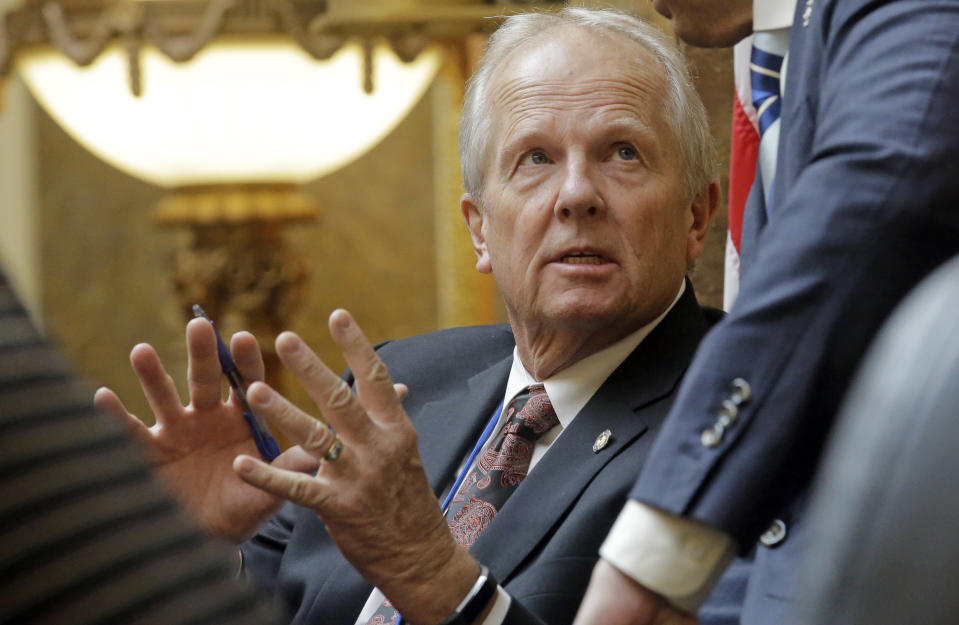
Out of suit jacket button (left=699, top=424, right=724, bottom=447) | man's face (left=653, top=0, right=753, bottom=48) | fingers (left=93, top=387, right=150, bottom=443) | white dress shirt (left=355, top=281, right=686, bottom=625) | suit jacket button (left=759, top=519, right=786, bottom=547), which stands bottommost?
white dress shirt (left=355, top=281, right=686, bottom=625)

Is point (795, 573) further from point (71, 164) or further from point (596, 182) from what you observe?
point (71, 164)

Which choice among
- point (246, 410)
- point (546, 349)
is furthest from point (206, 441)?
point (546, 349)

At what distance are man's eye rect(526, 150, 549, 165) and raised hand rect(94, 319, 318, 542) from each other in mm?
542

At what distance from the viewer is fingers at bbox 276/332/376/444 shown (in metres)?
1.50

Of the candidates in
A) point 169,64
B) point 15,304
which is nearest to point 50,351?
point 15,304

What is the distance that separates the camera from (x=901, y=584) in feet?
1.57

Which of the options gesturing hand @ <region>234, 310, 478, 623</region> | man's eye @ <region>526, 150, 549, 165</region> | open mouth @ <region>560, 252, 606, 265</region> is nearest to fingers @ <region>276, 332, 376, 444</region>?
gesturing hand @ <region>234, 310, 478, 623</region>

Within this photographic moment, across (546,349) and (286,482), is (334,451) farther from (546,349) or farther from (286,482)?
(546,349)

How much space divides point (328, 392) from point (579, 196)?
2.40ft

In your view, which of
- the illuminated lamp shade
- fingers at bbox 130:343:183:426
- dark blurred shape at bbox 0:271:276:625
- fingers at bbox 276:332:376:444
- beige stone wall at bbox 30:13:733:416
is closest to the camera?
dark blurred shape at bbox 0:271:276:625

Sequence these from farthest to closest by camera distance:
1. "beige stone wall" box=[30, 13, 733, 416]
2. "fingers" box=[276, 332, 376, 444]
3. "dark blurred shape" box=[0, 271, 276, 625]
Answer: "beige stone wall" box=[30, 13, 733, 416] → "fingers" box=[276, 332, 376, 444] → "dark blurred shape" box=[0, 271, 276, 625]

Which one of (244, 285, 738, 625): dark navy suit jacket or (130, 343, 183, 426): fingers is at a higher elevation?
(130, 343, 183, 426): fingers

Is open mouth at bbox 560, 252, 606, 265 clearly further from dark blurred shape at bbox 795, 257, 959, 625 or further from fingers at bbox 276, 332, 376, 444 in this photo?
dark blurred shape at bbox 795, 257, 959, 625

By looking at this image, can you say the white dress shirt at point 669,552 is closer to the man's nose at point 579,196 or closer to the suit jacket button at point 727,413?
the suit jacket button at point 727,413
